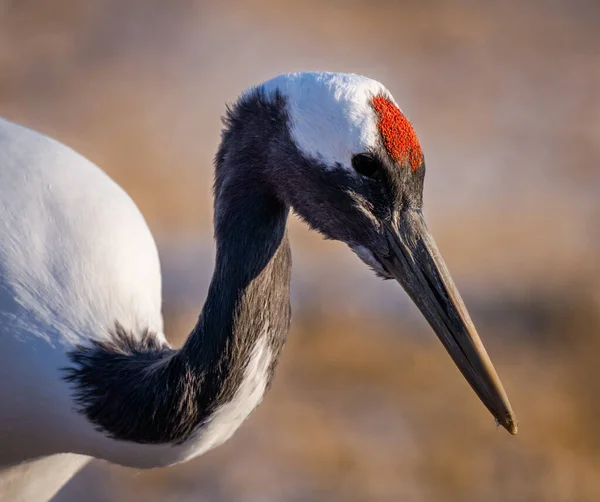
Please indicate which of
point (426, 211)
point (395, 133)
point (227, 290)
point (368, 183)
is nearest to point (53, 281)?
point (227, 290)

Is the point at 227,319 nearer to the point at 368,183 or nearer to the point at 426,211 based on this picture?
the point at 368,183

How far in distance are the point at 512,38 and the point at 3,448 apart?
757 centimetres

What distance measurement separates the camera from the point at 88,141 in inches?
308

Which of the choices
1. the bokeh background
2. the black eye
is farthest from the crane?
the bokeh background

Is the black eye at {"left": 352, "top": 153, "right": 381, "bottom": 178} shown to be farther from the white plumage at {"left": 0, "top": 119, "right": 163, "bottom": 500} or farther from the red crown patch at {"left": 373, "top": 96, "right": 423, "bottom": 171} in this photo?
the white plumage at {"left": 0, "top": 119, "right": 163, "bottom": 500}

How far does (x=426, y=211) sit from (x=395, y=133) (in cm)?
474

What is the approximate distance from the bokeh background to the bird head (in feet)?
8.34

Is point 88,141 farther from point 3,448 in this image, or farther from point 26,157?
point 3,448

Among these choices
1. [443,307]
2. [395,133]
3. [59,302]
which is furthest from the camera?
[59,302]

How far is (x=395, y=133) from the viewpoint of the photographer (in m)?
2.24

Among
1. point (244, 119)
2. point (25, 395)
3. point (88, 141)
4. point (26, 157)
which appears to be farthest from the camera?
point (88, 141)

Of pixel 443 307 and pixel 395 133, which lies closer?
pixel 395 133

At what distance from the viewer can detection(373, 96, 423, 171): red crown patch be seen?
7.34 feet

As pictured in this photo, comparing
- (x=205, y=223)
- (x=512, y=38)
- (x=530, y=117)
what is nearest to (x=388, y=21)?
(x=512, y=38)
